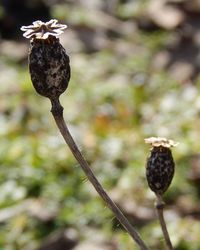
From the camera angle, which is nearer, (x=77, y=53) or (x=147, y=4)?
(x=77, y=53)

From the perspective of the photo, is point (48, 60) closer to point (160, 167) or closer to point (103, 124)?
point (160, 167)

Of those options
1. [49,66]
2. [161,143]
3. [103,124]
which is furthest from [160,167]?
[103,124]

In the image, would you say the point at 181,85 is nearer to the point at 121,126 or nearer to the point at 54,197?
the point at 121,126

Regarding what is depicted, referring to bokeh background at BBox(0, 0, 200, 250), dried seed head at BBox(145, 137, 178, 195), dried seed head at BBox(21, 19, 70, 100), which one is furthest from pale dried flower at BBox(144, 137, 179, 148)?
dried seed head at BBox(21, 19, 70, 100)

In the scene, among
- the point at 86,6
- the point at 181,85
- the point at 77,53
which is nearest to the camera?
the point at 181,85

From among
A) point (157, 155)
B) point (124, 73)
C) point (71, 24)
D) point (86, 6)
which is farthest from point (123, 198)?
point (86, 6)

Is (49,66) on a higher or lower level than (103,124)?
higher

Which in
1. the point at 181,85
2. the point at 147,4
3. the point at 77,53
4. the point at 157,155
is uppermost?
the point at 147,4
